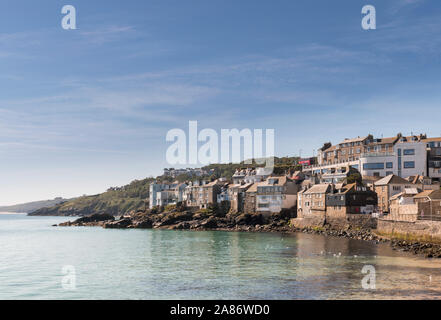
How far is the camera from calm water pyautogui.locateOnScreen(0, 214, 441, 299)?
102 ft

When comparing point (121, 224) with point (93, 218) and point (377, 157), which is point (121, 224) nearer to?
point (93, 218)

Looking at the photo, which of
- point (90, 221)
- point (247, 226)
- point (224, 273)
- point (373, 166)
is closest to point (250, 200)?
point (247, 226)

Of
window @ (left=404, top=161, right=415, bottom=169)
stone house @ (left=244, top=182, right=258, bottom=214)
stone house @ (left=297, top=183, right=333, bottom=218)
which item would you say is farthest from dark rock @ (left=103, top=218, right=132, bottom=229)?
window @ (left=404, top=161, right=415, bottom=169)

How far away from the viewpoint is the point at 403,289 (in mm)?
31172

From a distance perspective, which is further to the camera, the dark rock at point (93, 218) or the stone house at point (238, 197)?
the dark rock at point (93, 218)

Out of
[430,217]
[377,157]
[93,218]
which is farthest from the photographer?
[93,218]

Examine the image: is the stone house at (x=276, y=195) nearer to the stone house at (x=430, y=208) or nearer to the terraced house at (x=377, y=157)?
the terraced house at (x=377, y=157)

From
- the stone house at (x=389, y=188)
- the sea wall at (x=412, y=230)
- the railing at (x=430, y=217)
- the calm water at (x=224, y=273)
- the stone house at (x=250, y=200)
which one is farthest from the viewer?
the stone house at (x=250, y=200)

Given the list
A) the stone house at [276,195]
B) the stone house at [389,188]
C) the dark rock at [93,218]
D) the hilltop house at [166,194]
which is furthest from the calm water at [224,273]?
the dark rock at [93,218]

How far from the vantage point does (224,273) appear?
1555 inches

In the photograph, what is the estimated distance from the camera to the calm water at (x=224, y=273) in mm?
31125

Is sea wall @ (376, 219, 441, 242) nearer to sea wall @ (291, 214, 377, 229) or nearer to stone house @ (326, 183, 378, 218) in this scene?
sea wall @ (291, 214, 377, 229)
